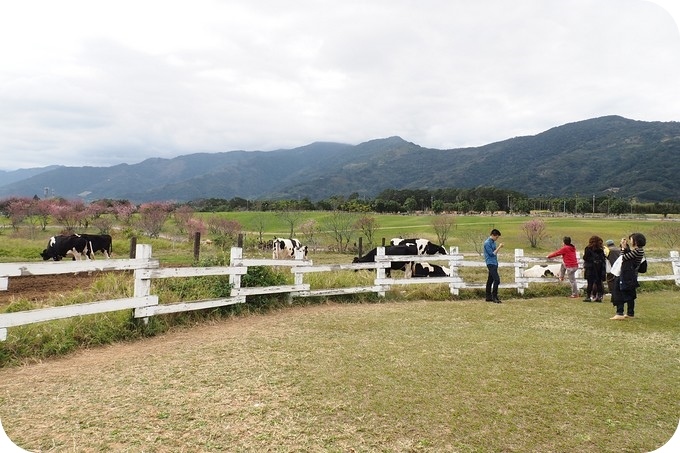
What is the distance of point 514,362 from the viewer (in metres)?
5.23

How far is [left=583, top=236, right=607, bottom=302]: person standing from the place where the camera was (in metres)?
10.5

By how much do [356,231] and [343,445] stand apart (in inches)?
1513

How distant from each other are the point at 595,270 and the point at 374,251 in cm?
780

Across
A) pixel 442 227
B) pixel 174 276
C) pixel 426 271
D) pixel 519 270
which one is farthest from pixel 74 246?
pixel 442 227

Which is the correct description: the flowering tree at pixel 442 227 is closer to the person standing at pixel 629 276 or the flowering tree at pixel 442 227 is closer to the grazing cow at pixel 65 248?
the grazing cow at pixel 65 248

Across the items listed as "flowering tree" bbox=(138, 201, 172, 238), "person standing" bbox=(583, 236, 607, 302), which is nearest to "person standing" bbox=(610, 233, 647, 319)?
"person standing" bbox=(583, 236, 607, 302)

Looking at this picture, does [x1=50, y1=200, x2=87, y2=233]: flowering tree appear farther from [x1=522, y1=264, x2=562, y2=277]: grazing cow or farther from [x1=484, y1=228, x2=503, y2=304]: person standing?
[x1=484, y1=228, x2=503, y2=304]: person standing

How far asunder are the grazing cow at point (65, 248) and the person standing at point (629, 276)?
20.1 metres

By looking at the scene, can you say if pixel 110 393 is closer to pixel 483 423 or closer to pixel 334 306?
pixel 483 423

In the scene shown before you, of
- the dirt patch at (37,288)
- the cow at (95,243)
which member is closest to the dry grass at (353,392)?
the dirt patch at (37,288)

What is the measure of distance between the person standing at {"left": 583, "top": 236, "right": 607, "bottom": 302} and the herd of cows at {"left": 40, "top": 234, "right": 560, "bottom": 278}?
4249 mm

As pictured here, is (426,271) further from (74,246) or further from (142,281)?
(74,246)

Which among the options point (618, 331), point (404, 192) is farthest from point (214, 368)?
point (404, 192)

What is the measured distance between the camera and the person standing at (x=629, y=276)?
790 cm
